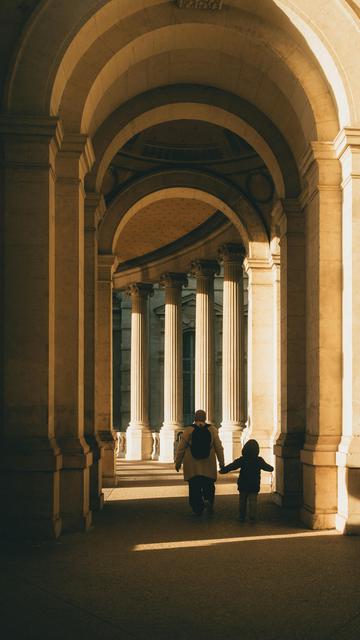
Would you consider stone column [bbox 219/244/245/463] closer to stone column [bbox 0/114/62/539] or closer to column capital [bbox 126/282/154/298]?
column capital [bbox 126/282/154/298]

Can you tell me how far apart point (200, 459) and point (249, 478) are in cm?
203

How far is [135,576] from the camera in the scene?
49.6ft

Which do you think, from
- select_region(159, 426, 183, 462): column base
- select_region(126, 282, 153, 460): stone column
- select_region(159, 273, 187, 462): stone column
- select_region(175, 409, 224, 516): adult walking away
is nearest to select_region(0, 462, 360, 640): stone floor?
select_region(175, 409, 224, 516): adult walking away

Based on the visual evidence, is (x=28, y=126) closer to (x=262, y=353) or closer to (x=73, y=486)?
(x=73, y=486)

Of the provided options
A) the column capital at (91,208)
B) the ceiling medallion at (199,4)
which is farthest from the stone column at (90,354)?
the ceiling medallion at (199,4)

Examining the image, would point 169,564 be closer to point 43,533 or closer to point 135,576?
point 135,576

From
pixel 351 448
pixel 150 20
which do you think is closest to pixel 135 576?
pixel 351 448

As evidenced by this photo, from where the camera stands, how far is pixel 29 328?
1897 centimetres

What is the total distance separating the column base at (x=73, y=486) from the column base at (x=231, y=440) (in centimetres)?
2259

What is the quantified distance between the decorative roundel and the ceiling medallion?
15.2 m

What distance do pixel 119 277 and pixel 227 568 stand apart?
40.7 meters

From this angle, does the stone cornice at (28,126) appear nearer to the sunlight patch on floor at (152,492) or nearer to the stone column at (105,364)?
the sunlight patch on floor at (152,492)

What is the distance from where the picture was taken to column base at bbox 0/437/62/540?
1839 cm

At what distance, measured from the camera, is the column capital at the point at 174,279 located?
52312 mm
